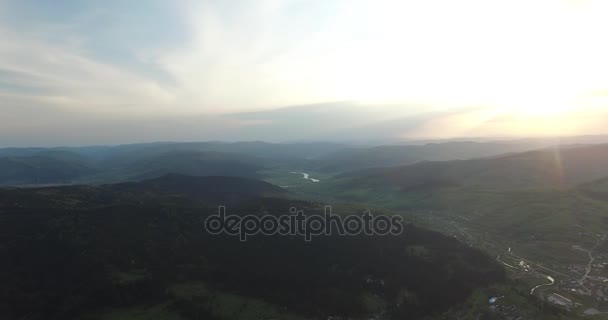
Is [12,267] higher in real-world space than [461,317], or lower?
higher

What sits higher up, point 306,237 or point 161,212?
point 161,212

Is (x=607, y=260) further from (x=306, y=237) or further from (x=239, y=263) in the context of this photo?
(x=239, y=263)

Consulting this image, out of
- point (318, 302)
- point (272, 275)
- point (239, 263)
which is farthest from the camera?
point (239, 263)

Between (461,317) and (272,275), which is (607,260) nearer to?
(461,317)

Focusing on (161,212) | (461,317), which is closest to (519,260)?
(461,317)

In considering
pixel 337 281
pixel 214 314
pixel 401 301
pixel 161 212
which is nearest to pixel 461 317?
pixel 401 301

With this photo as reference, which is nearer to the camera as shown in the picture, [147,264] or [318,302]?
[318,302]

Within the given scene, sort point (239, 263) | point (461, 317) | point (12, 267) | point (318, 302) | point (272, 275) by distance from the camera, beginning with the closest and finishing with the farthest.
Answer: point (461, 317)
point (318, 302)
point (12, 267)
point (272, 275)
point (239, 263)
